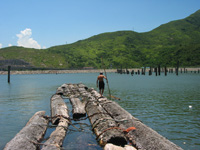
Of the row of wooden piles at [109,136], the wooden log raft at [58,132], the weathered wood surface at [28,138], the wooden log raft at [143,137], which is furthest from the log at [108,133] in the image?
the weathered wood surface at [28,138]

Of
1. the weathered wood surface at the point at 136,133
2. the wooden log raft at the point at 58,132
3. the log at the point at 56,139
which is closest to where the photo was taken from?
the weathered wood surface at the point at 136,133

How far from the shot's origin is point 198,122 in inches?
472

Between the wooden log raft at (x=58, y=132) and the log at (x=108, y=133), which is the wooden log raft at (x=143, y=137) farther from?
the wooden log raft at (x=58, y=132)

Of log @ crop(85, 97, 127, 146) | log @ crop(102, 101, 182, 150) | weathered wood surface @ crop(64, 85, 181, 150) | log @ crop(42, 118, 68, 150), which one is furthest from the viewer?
log @ crop(85, 97, 127, 146)

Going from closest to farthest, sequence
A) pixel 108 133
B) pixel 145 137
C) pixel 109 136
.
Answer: pixel 145 137, pixel 109 136, pixel 108 133

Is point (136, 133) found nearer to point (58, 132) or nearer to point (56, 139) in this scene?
point (56, 139)

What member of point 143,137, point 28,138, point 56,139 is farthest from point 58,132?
point 143,137

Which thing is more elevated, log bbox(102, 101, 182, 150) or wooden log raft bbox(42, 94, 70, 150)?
log bbox(102, 101, 182, 150)

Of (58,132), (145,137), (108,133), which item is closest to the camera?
(145,137)

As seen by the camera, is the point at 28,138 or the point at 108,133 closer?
the point at 28,138

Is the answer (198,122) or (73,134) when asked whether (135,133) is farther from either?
(198,122)

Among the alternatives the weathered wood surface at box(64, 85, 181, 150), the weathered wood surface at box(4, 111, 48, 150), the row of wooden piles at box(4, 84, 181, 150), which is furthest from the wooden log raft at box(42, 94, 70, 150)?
the weathered wood surface at box(64, 85, 181, 150)

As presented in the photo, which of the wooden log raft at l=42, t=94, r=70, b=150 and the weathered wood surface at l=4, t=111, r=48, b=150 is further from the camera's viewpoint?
the wooden log raft at l=42, t=94, r=70, b=150

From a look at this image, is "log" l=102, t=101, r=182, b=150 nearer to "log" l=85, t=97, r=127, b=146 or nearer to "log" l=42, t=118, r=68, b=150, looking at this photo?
"log" l=85, t=97, r=127, b=146
